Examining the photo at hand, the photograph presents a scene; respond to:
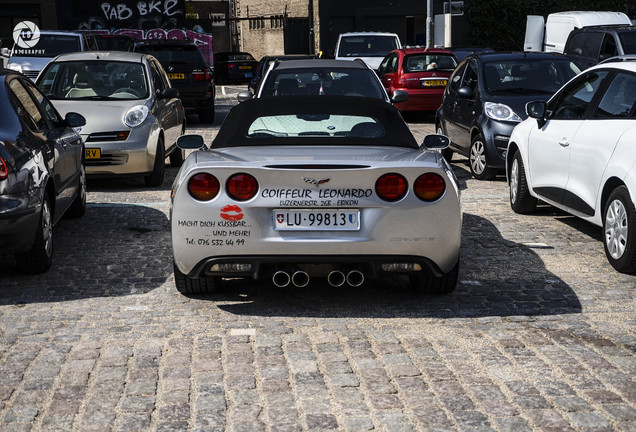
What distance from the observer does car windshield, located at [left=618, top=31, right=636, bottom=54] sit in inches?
741

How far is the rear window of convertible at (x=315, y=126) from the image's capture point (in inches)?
273

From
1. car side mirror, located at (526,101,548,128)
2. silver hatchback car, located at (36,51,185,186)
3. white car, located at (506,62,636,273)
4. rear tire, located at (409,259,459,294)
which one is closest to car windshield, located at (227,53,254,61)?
silver hatchback car, located at (36,51,185,186)

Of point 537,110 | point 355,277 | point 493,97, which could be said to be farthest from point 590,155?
point 493,97

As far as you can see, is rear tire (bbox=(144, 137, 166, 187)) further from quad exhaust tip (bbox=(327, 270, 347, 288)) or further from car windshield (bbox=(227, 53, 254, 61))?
car windshield (bbox=(227, 53, 254, 61))

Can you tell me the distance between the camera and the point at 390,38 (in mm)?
28125

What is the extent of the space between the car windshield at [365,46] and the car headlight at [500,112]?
14834 millimetres

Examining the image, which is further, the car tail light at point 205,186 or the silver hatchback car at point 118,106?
the silver hatchback car at point 118,106

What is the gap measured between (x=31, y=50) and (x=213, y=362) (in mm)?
19776

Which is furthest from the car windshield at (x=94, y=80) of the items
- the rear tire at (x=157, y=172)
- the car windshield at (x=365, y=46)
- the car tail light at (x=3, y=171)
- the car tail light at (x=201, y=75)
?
the car windshield at (x=365, y=46)

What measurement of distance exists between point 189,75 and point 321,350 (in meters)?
16.6

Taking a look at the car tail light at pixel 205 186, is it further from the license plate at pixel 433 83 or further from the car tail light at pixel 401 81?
the license plate at pixel 433 83

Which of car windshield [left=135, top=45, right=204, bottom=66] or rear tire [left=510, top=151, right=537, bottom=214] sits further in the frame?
car windshield [left=135, top=45, right=204, bottom=66]

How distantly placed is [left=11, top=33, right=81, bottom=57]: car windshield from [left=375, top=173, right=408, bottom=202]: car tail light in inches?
732

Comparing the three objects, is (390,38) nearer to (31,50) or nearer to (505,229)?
(31,50)
